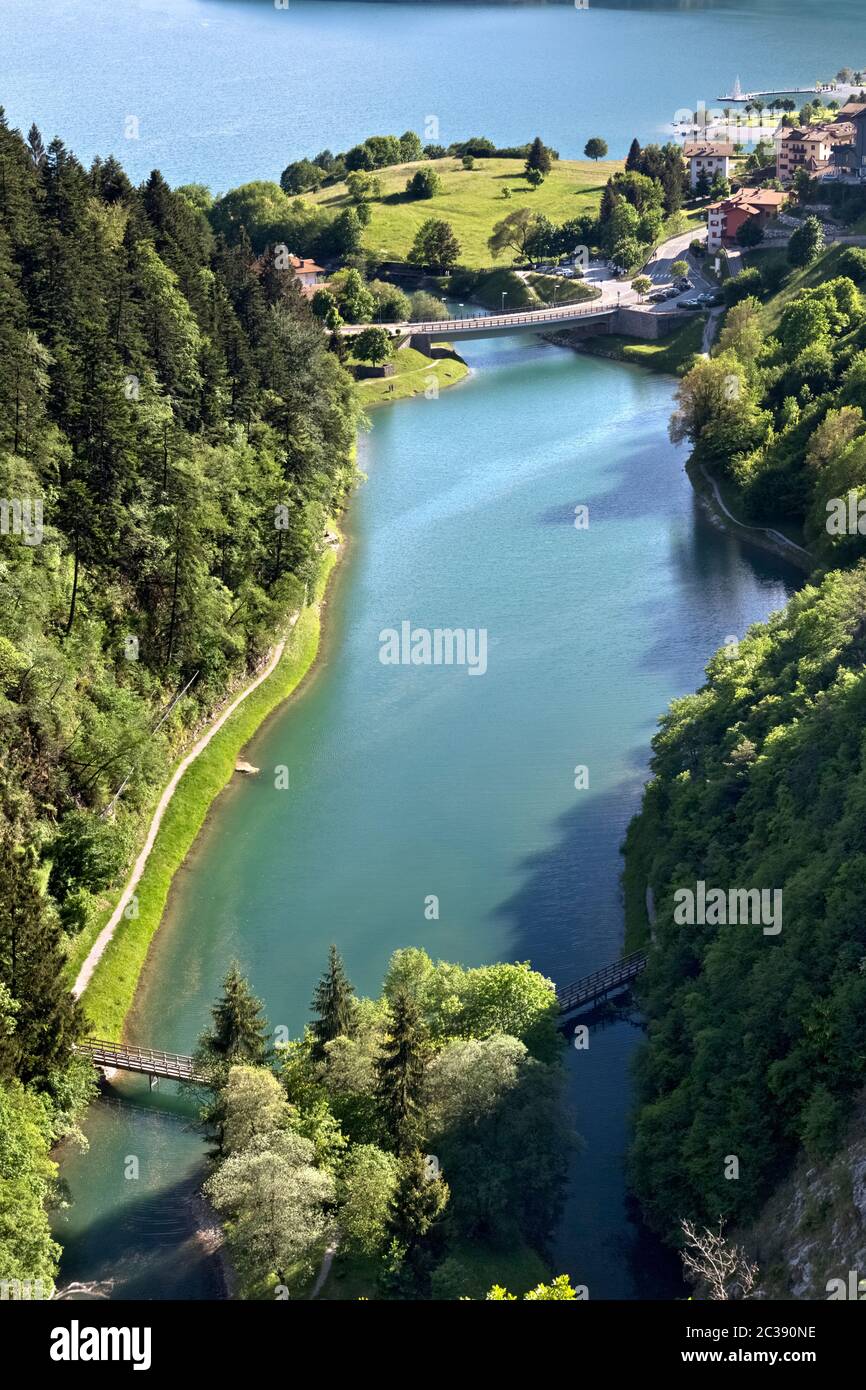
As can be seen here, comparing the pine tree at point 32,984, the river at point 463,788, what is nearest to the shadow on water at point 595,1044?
the river at point 463,788

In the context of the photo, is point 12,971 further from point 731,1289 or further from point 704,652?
point 704,652

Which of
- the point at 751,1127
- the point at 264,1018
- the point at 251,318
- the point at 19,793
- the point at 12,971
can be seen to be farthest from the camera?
the point at 251,318

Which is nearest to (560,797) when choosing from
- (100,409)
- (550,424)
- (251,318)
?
(100,409)

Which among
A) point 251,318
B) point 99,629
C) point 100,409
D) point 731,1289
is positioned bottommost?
point 731,1289

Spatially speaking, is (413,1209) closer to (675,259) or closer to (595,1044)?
(595,1044)

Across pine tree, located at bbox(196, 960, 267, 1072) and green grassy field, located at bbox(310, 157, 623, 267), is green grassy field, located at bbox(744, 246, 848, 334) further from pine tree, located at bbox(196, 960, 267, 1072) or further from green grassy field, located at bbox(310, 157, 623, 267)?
pine tree, located at bbox(196, 960, 267, 1072)

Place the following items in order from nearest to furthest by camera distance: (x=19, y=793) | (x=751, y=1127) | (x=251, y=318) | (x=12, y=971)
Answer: (x=751, y=1127) → (x=12, y=971) → (x=19, y=793) → (x=251, y=318)

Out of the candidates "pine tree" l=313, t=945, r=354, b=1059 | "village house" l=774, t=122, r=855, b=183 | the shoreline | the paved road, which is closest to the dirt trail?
"pine tree" l=313, t=945, r=354, b=1059

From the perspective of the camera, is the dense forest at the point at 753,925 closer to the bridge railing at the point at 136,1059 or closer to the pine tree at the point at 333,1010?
the pine tree at the point at 333,1010
